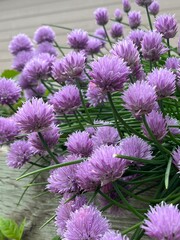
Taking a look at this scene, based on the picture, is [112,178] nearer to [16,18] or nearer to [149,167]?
[149,167]

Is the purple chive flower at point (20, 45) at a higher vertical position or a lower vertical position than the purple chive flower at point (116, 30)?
lower

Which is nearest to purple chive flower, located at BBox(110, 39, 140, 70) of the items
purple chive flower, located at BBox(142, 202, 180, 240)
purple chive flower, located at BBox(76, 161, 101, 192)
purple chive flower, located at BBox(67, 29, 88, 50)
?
purple chive flower, located at BBox(76, 161, 101, 192)

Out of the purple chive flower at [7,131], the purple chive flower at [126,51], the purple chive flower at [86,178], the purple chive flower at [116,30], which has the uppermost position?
the purple chive flower at [116,30]

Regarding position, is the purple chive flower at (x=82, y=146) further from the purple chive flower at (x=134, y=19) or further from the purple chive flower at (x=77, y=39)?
the purple chive flower at (x=134, y=19)

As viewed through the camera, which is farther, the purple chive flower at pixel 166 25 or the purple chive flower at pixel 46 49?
the purple chive flower at pixel 46 49

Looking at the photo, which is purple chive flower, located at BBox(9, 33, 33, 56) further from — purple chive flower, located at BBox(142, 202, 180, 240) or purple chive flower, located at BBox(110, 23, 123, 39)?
purple chive flower, located at BBox(142, 202, 180, 240)

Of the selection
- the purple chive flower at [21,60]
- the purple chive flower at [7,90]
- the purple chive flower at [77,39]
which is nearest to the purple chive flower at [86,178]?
the purple chive flower at [7,90]

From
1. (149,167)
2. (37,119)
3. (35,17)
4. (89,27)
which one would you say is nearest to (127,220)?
(149,167)
